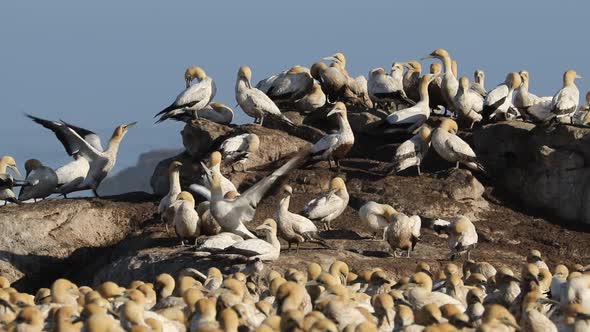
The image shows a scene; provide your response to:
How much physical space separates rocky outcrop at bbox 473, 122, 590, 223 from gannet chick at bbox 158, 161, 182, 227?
5.19 meters

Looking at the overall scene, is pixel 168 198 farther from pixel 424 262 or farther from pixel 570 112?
pixel 570 112

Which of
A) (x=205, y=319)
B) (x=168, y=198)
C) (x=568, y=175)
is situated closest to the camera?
(x=205, y=319)

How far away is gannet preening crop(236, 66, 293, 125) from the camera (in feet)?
98.5

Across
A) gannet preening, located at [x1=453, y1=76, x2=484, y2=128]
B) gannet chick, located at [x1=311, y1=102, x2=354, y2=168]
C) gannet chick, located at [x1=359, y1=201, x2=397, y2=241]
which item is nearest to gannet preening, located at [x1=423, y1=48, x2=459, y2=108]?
gannet preening, located at [x1=453, y1=76, x2=484, y2=128]

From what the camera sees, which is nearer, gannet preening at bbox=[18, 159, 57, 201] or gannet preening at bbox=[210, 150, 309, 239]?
gannet preening at bbox=[210, 150, 309, 239]

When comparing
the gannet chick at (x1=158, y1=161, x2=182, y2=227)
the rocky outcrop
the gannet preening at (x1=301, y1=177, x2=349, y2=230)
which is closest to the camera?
the gannet preening at (x1=301, y1=177, x2=349, y2=230)

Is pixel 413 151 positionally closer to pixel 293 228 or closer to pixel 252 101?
→ pixel 252 101

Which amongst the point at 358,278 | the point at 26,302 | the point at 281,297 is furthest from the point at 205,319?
the point at 358,278

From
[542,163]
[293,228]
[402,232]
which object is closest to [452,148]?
[542,163]

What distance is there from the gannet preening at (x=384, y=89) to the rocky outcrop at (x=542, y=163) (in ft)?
7.07

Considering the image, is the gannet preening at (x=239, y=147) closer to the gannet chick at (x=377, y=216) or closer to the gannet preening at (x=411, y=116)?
the gannet preening at (x=411, y=116)

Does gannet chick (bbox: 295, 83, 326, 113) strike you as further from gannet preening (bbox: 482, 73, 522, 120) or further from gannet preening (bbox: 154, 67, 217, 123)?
gannet preening (bbox: 482, 73, 522, 120)

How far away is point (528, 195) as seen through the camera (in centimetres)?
2841

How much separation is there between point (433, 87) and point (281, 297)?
13935 mm
